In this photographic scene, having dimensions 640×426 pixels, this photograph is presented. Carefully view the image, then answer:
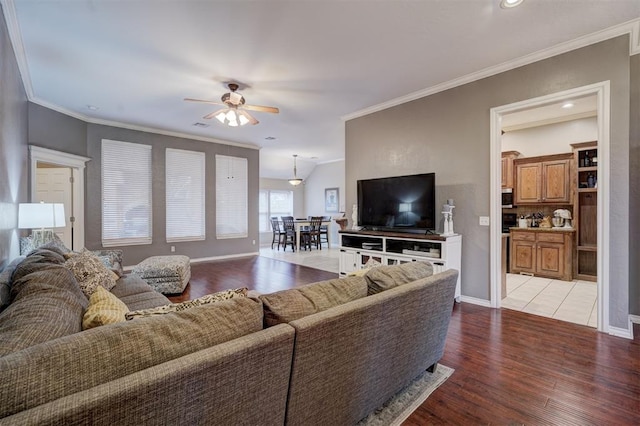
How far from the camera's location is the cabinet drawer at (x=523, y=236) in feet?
17.0

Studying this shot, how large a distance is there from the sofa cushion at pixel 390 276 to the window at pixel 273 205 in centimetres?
878

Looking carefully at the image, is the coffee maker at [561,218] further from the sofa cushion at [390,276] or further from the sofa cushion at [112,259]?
the sofa cushion at [112,259]

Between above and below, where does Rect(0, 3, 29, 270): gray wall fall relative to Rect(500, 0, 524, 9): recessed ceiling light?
below

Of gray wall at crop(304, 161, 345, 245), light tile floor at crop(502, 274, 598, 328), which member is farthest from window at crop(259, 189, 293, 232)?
light tile floor at crop(502, 274, 598, 328)

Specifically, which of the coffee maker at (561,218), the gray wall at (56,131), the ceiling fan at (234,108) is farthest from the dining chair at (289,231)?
the coffee maker at (561,218)

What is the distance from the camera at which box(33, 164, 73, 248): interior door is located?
17.4ft

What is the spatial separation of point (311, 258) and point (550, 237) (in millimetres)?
4737

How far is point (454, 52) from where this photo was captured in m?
3.18

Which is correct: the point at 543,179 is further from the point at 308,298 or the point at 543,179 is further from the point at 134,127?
the point at 134,127

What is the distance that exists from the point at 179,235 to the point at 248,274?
2.14 meters

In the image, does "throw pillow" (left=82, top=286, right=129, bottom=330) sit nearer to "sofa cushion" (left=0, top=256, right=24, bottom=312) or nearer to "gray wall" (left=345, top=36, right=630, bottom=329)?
"sofa cushion" (left=0, top=256, right=24, bottom=312)

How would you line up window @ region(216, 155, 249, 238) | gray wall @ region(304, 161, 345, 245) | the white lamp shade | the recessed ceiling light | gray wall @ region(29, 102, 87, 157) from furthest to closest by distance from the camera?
gray wall @ region(304, 161, 345, 245) < window @ region(216, 155, 249, 238) < gray wall @ region(29, 102, 87, 157) < the white lamp shade < the recessed ceiling light

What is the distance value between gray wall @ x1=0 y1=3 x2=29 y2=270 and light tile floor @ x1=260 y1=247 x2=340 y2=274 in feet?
14.5

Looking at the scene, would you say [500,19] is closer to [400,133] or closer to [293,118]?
[400,133]
